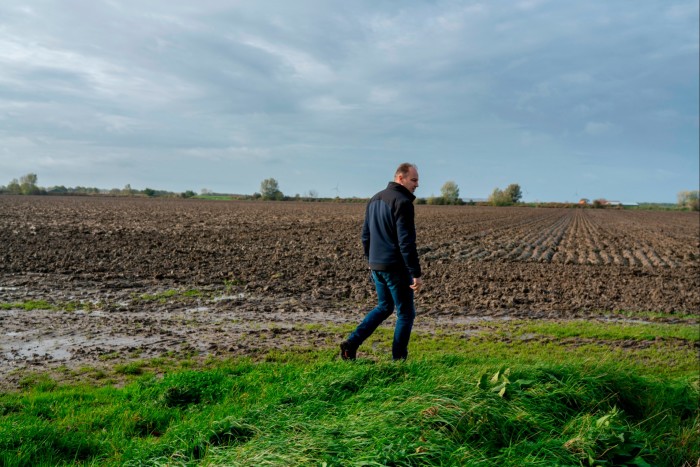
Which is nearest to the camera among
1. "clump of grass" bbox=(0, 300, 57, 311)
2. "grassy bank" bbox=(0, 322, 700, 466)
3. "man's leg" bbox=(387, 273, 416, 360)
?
"grassy bank" bbox=(0, 322, 700, 466)

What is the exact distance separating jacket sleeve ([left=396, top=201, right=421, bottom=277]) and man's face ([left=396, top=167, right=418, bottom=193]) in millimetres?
264

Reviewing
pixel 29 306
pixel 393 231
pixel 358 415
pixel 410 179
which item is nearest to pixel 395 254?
pixel 393 231

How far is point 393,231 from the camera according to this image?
6.55 m

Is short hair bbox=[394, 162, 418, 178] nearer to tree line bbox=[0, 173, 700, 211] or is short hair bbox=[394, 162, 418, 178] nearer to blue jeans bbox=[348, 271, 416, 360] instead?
blue jeans bbox=[348, 271, 416, 360]

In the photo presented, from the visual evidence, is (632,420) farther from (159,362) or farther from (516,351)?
(159,362)

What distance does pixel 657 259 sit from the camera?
2158cm

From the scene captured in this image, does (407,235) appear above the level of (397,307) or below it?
above

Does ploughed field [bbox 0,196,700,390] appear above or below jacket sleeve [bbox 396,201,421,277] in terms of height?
below

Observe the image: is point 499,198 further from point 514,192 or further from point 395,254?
point 395,254

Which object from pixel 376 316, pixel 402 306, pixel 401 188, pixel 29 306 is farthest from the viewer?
pixel 29 306

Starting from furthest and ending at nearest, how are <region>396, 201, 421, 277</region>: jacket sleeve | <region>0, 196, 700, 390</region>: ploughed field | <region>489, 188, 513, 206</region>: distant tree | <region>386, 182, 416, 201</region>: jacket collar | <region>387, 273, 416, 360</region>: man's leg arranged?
<region>489, 188, 513, 206</region>: distant tree → <region>0, 196, 700, 390</region>: ploughed field → <region>387, 273, 416, 360</region>: man's leg → <region>386, 182, 416, 201</region>: jacket collar → <region>396, 201, 421, 277</region>: jacket sleeve

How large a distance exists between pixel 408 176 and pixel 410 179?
4cm

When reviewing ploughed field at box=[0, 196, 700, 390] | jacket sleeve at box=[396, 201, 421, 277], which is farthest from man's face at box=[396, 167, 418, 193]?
ploughed field at box=[0, 196, 700, 390]

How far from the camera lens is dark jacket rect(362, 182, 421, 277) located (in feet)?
20.7
